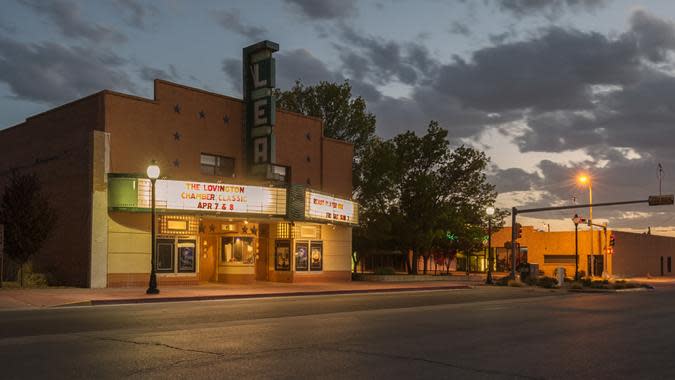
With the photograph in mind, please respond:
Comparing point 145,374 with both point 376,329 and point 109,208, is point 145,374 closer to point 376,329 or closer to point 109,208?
point 376,329

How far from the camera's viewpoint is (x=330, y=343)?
41.1 ft

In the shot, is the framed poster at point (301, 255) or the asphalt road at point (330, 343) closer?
the asphalt road at point (330, 343)

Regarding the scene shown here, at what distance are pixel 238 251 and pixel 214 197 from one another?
466cm

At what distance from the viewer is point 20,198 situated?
1135 inches

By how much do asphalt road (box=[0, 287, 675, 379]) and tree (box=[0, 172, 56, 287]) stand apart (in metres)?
9.91

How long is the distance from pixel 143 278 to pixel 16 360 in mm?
20569

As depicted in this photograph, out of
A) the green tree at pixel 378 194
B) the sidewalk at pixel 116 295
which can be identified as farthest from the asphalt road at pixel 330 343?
the green tree at pixel 378 194

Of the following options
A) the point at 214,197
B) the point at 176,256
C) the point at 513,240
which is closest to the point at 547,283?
the point at 513,240

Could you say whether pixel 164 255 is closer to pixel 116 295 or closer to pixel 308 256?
pixel 116 295

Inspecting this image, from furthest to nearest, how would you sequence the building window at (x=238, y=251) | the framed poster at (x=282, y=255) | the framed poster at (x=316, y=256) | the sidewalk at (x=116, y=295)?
the framed poster at (x=316, y=256) < the framed poster at (x=282, y=255) < the building window at (x=238, y=251) < the sidewalk at (x=116, y=295)

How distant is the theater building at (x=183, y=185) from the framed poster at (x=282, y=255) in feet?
0.19

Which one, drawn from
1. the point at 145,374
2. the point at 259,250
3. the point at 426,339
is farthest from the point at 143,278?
the point at 145,374

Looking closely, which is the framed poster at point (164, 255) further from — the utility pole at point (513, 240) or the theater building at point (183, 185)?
the utility pole at point (513, 240)

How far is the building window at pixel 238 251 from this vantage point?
114 ft
